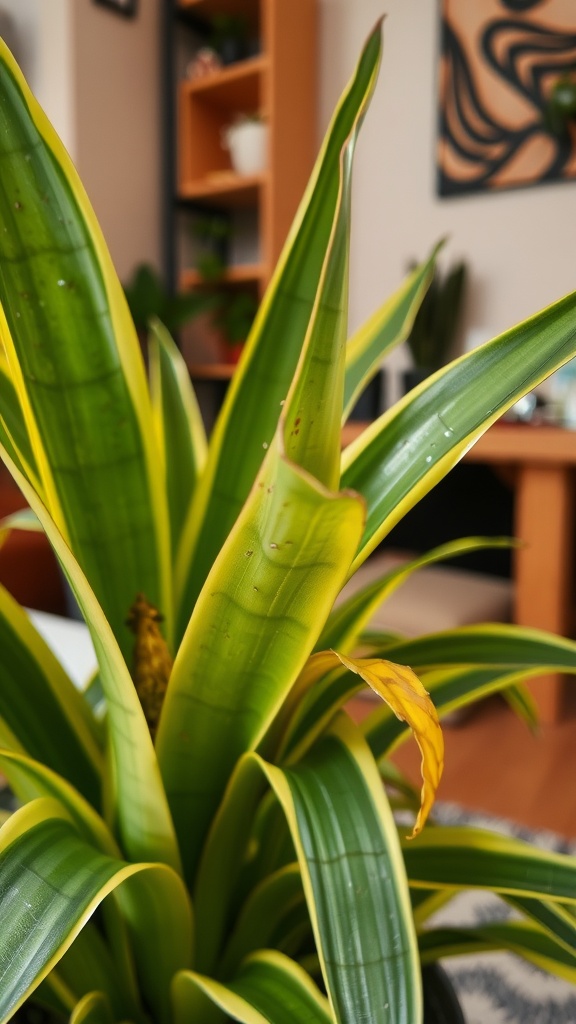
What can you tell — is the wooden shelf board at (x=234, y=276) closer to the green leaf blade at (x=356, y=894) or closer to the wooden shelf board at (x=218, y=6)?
the wooden shelf board at (x=218, y=6)

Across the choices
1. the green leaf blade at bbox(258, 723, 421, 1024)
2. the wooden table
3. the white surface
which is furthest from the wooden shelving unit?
the green leaf blade at bbox(258, 723, 421, 1024)

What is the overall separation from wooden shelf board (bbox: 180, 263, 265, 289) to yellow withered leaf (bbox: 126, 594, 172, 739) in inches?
107

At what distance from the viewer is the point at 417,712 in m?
0.25

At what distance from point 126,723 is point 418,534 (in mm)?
2493

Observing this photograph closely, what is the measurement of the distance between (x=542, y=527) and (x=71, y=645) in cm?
121

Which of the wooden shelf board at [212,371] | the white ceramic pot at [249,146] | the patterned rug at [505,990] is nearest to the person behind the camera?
the patterned rug at [505,990]

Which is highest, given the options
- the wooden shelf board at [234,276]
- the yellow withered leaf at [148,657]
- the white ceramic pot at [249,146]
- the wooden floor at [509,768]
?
the white ceramic pot at [249,146]

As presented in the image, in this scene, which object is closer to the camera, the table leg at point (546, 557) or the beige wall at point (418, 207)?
the table leg at point (546, 557)

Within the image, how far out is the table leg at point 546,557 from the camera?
5.96 ft

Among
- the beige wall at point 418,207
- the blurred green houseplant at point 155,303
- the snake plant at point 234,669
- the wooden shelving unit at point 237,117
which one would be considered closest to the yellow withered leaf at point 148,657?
the snake plant at point 234,669

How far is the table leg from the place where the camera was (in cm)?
182

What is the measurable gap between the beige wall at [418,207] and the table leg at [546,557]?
85cm

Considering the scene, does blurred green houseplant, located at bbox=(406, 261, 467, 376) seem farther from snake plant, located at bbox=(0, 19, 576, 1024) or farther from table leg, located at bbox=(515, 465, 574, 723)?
snake plant, located at bbox=(0, 19, 576, 1024)

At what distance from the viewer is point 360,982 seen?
0.82ft
